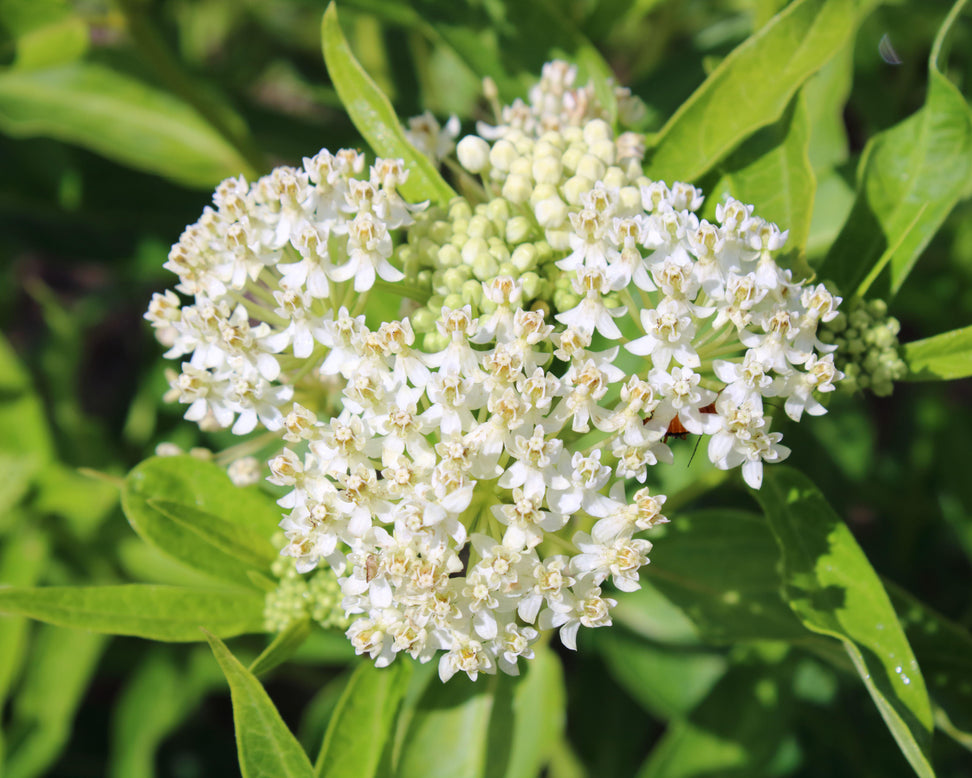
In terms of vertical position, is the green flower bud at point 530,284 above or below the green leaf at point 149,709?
above

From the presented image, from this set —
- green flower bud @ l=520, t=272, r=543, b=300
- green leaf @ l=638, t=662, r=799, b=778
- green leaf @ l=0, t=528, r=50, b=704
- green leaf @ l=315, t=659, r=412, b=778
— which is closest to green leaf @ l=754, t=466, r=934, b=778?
green flower bud @ l=520, t=272, r=543, b=300

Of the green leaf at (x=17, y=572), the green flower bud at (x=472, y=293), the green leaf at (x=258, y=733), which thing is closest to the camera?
the green leaf at (x=258, y=733)

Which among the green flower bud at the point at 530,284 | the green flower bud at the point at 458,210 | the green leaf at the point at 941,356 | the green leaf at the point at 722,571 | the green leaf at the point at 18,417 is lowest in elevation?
the green leaf at the point at 722,571

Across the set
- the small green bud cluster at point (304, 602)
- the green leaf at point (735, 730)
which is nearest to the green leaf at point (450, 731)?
the small green bud cluster at point (304, 602)

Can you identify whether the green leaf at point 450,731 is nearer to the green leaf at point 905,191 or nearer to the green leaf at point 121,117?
the green leaf at point 905,191

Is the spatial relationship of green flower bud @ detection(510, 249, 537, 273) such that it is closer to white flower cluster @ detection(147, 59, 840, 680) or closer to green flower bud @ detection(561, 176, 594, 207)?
white flower cluster @ detection(147, 59, 840, 680)

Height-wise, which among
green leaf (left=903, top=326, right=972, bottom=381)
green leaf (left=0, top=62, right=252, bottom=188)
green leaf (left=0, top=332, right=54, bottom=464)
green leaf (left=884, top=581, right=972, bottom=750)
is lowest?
green leaf (left=884, top=581, right=972, bottom=750)
